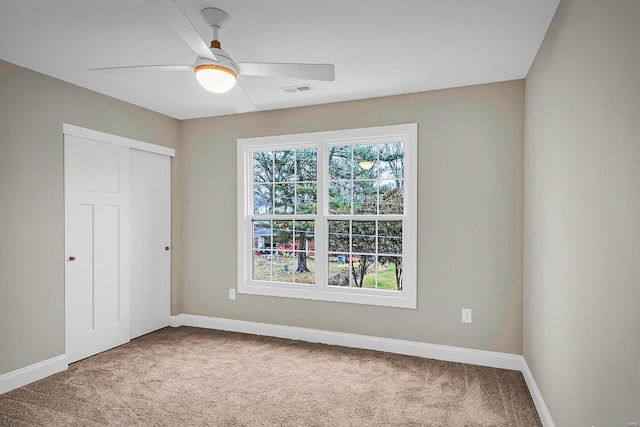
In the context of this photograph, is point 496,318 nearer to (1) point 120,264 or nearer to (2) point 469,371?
(2) point 469,371

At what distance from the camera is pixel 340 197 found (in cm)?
409

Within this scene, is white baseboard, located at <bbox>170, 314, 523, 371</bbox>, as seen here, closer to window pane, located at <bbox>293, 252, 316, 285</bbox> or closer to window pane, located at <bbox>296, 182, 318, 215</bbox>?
window pane, located at <bbox>293, 252, 316, 285</bbox>

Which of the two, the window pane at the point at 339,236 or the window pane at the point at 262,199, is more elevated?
the window pane at the point at 262,199

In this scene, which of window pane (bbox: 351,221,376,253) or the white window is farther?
window pane (bbox: 351,221,376,253)

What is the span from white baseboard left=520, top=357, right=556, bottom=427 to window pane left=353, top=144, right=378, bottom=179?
84.8 inches

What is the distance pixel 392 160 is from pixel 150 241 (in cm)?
286

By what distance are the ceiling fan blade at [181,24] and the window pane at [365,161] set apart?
7.05 feet

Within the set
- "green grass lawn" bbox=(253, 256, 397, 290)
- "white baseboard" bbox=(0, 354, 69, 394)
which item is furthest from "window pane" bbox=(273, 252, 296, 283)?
"white baseboard" bbox=(0, 354, 69, 394)

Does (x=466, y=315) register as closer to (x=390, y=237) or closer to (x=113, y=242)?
(x=390, y=237)

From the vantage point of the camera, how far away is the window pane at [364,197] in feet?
12.9

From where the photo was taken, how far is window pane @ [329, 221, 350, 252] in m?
4.04

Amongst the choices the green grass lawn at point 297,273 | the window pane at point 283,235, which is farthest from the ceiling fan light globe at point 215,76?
the green grass lawn at point 297,273

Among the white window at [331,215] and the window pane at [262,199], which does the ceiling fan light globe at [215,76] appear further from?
the window pane at [262,199]

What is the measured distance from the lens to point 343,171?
4.07 meters
